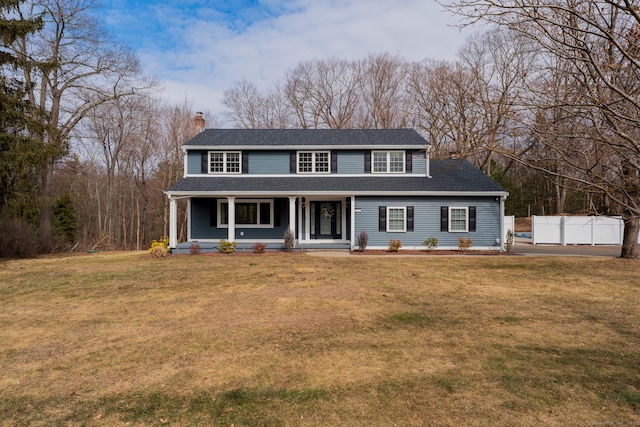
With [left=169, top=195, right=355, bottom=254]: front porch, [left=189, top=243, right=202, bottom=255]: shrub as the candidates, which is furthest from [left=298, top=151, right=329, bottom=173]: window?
[left=189, top=243, right=202, bottom=255]: shrub

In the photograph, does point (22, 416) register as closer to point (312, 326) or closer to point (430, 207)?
point (312, 326)

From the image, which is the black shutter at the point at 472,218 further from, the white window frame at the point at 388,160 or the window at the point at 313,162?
the window at the point at 313,162

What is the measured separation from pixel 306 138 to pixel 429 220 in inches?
319

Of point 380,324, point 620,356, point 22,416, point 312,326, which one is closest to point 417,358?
point 380,324

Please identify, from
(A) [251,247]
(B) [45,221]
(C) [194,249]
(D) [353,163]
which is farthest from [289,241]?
(B) [45,221]

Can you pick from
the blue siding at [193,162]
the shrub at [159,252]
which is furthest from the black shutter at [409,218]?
the shrub at [159,252]

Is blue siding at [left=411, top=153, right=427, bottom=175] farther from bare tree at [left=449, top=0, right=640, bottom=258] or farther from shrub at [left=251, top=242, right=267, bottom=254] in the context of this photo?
bare tree at [left=449, top=0, right=640, bottom=258]

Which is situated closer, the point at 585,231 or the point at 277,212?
the point at 277,212

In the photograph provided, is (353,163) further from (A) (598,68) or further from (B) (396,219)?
(A) (598,68)

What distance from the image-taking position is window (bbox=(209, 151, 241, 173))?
1894 centimetres

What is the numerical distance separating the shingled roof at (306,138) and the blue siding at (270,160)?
460mm

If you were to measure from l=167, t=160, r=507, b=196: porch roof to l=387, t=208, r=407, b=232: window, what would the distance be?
1000 millimetres

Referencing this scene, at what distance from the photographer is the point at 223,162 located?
19.0 m

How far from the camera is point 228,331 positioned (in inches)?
224
